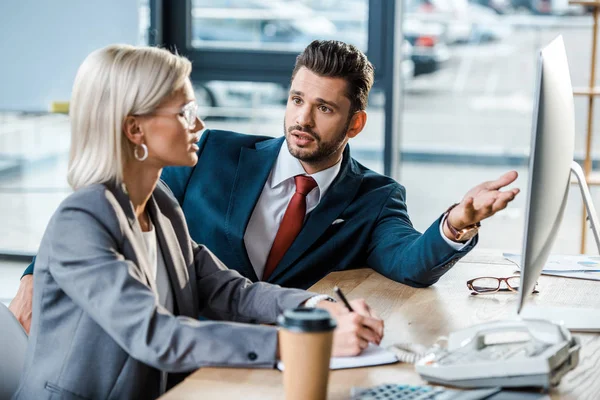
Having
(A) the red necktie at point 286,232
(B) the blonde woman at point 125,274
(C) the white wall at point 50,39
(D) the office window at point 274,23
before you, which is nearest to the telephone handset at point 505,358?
(B) the blonde woman at point 125,274

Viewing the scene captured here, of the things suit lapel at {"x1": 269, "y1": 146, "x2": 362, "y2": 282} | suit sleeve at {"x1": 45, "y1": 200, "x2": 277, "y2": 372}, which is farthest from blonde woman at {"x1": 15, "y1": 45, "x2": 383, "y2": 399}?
suit lapel at {"x1": 269, "y1": 146, "x2": 362, "y2": 282}

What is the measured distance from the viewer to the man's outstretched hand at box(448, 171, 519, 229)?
5.66ft

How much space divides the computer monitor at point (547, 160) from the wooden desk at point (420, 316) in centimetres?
20

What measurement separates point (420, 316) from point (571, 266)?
0.64 metres

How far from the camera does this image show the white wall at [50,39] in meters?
4.43

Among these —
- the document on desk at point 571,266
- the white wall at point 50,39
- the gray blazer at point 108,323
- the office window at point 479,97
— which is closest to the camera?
the gray blazer at point 108,323

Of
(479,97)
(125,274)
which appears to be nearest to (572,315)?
(125,274)

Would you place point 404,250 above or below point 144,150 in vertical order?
below

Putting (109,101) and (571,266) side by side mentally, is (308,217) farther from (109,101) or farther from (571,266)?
(109,101)

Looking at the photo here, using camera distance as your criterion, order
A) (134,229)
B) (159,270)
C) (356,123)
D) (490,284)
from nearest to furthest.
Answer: (134,229) < (159,270) < (490,284) < (356,123)

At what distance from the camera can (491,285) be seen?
2043 mm

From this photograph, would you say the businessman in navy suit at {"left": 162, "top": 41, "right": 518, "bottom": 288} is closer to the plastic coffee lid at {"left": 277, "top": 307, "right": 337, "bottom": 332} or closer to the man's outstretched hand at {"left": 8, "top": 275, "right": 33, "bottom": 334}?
the man's outstretched hand at {"left": 8, "top": 275, "right": 33, "bottom": 334}

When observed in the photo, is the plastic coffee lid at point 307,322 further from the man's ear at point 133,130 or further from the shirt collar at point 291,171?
the shirt collar at point 291,171

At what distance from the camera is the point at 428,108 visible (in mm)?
6359
